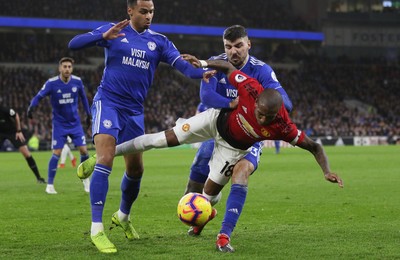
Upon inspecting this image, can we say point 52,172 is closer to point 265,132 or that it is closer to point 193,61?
point 193,61

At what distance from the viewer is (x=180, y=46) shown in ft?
198

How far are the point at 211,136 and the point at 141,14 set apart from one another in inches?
61.9

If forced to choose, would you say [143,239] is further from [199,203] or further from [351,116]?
[351,116]

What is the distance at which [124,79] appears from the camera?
8.15m

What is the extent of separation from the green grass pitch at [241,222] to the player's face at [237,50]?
198 cm

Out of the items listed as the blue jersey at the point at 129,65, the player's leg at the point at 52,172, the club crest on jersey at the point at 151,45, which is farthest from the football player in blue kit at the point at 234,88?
the player's leg at the point at 52,172

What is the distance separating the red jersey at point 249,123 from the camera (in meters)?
7.26

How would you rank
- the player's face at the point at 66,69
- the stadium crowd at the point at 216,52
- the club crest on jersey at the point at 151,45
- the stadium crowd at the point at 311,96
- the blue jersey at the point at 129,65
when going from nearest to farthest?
the blue jersey at the point at 129,65
the club crest on jersey at the point at 151,45
the player's face at the point at 66,69
the stadium crowd at the point at 311,96
the stadium crowd at the point at 216,52

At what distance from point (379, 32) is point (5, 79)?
36.1 m

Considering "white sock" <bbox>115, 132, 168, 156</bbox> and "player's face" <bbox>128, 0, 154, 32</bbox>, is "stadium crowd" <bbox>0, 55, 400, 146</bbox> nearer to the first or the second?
"player's face" <bbox>128, 0, 154, 32</bbox>

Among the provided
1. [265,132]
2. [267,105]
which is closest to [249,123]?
[265,132]

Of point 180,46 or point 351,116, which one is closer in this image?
point 351,116

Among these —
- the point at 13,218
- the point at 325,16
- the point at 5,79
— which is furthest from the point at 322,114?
the point at 13,218

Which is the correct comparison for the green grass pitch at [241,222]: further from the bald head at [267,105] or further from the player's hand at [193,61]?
the player's hand at [193,61]
